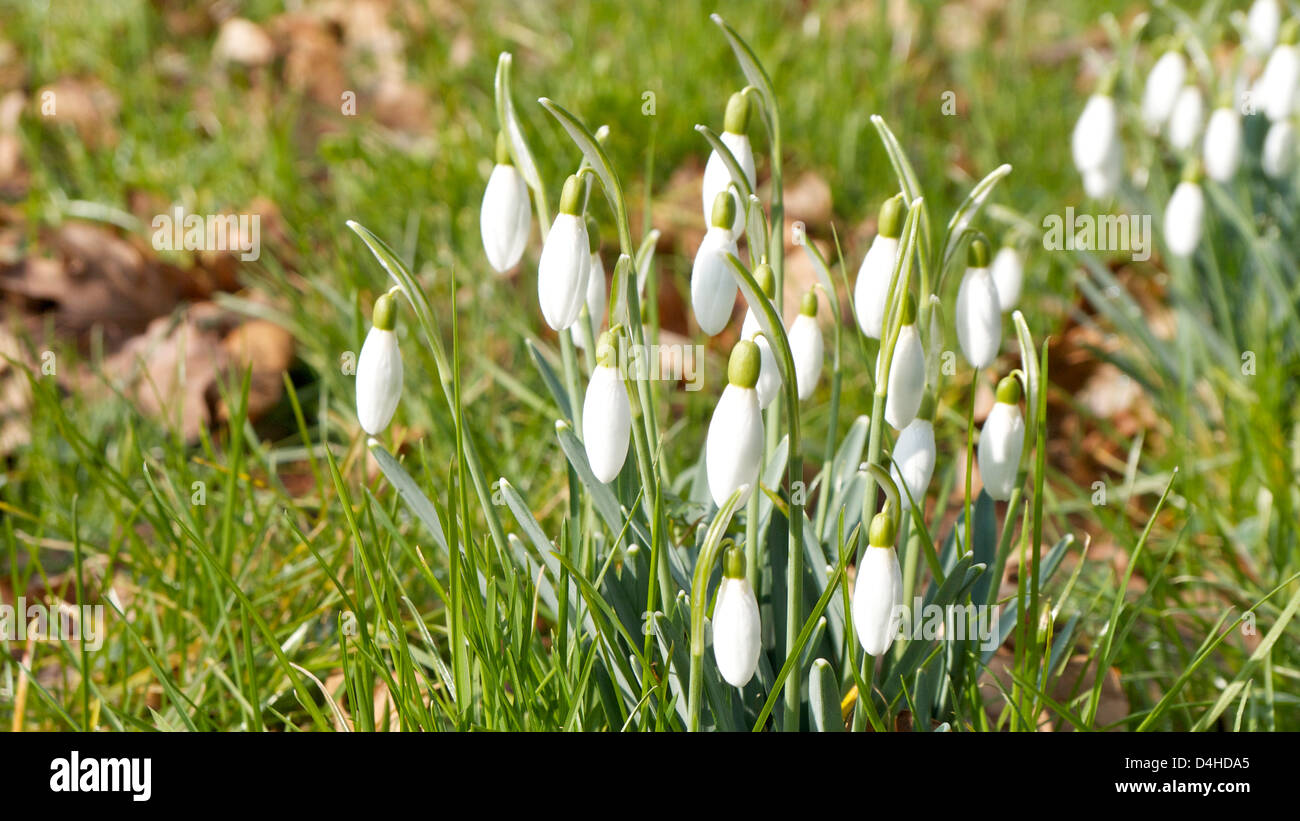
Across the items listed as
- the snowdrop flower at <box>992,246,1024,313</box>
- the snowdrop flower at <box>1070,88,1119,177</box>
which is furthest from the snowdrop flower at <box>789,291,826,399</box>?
the snowdrop flower at <box>1070,88,1119,177</box>

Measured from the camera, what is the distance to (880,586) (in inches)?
40.1

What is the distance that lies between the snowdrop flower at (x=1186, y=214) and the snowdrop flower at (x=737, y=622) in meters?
1.39

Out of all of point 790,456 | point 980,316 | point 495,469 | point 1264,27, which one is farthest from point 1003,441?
point 1264,27

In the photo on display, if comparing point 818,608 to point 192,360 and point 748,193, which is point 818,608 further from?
point 192,360

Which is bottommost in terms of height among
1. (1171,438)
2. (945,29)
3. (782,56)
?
(1171,438)

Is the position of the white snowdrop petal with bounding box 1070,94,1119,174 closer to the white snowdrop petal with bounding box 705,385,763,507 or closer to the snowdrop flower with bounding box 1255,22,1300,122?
the snowdrop flower with bounding box 1255,22,1300,122

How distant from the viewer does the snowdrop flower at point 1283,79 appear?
81.0 inches

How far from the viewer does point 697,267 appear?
3.74 ft

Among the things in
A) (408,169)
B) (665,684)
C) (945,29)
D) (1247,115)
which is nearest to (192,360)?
(408,169)

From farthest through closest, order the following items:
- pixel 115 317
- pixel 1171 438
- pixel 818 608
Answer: pixel 115 317 → pixel 1171 438 → pixel 818 608

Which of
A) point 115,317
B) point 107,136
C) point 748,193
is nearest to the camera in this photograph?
point 748,193

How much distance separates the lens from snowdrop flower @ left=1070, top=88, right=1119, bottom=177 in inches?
76.9

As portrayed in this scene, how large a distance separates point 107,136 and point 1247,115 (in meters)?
2.83

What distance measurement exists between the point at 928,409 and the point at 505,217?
49 centimetres
